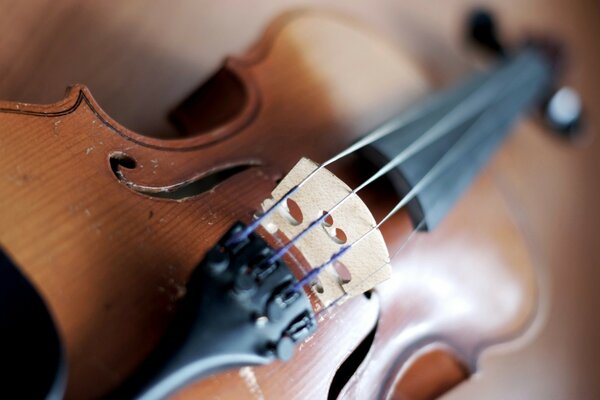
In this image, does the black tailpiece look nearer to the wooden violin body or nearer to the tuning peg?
the wooden violin body

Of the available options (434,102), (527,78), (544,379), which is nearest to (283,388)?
(434,102)

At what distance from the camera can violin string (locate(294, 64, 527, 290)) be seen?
2.50 ft

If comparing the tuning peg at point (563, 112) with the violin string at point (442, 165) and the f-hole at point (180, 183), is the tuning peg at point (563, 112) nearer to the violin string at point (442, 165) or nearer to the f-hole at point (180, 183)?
the violin string at point (442, 165)

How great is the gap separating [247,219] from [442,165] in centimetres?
44

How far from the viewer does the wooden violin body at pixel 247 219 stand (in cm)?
67

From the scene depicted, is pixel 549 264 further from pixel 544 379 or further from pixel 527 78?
pixel 527 78

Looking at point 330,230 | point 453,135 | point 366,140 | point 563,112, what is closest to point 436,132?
point 453,135

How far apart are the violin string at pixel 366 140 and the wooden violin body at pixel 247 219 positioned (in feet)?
0.15

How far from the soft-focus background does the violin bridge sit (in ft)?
1.49

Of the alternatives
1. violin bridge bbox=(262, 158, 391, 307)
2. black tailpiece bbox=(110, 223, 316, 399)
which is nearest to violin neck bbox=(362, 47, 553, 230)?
violin bridge bbox=(262, 158, 391, 307)

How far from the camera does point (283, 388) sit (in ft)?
2.43

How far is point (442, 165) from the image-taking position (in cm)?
108

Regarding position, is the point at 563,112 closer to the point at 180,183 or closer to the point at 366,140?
the point at 366,140

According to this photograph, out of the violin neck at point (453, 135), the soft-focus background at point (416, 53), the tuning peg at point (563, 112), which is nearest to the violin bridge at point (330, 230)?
the violin neck at point (453, 135)
